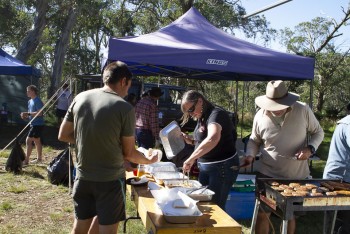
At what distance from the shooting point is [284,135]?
3.23 m

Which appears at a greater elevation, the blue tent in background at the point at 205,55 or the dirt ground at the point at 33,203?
the blue tent in background at the point at 205,55

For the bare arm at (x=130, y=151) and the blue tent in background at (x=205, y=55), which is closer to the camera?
the bare arm at (x=130, y=151)

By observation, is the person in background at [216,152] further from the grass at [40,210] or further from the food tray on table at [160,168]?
the grass at [40,210]

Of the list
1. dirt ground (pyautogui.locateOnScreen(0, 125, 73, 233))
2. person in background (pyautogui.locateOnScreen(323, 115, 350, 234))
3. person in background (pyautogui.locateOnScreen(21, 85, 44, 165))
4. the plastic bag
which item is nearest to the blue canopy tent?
dirt ground (pyautogui.locateOnScreen(0, 125, 73, 233))

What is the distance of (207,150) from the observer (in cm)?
304

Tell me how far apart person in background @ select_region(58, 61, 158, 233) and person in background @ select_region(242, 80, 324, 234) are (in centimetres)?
137

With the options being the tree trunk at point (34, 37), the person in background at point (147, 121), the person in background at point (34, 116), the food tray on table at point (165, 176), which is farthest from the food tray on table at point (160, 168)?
the tree trunk at point (34, 37)

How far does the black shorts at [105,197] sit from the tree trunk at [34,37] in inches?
528

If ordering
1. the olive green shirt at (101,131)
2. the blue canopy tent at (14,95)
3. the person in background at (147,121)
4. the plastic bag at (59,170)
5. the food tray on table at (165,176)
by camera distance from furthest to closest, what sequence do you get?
the blue canopy tent at (14,95) → the person in background at (147,121) → the plastic bag at (59,170) → the food tray on table at (165,176) → the olive green shirt at (101,131)

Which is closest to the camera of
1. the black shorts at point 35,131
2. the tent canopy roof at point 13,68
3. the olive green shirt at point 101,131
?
the olive green shirt at point 101,131

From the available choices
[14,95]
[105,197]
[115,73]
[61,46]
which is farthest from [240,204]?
[61,46]

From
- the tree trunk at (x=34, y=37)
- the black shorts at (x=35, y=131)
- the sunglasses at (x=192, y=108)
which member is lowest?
the black shorts at (x=35, y=131)

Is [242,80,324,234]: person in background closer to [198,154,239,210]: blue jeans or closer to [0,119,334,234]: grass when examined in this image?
[198,154,239,210]: blue jeans

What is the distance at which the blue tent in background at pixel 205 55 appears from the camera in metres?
4.64
